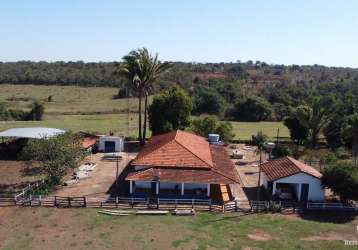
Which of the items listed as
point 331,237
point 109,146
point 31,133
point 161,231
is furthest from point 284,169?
point 31,133

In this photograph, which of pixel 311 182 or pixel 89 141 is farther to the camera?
pixel 89 141

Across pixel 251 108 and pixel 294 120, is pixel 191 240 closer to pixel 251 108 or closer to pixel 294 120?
pixel 294 120

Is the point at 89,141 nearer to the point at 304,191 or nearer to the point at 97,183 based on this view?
the point at 97,183

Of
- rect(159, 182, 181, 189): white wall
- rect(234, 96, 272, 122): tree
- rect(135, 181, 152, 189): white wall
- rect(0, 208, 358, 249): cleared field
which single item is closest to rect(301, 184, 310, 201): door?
rect(0, 208, 358, 249): cleared field

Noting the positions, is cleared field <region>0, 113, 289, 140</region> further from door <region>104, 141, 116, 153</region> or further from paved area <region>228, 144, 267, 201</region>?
door <region>104, 141, 116, 153</region>

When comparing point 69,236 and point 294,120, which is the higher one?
point 294,120

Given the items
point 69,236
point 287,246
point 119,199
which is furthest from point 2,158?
point 287,246
